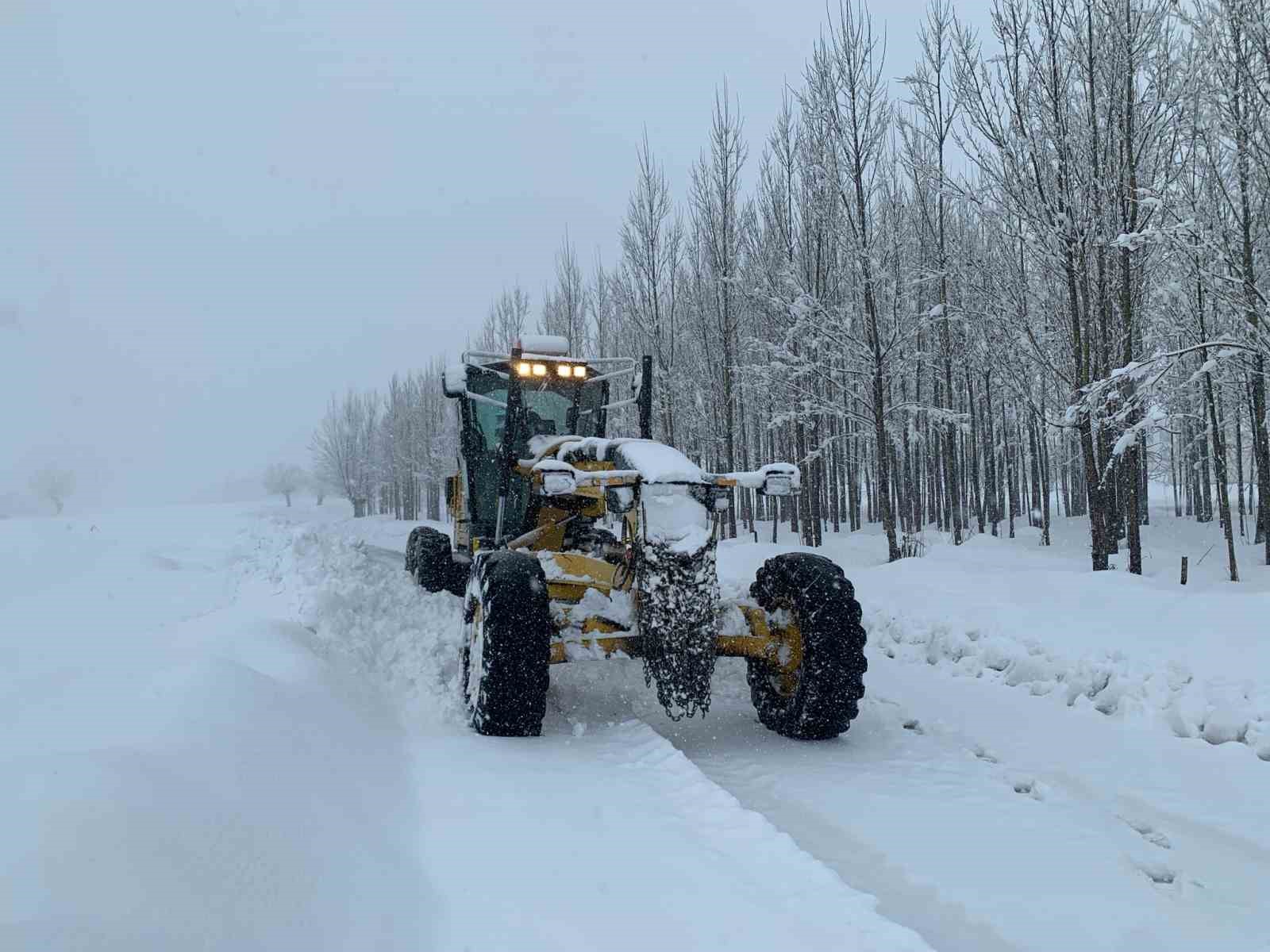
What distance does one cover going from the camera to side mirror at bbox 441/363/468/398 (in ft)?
23.6

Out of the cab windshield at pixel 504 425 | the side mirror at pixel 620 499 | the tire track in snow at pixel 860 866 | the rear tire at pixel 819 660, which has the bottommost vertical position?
the tire track in snow at pixel 860 866

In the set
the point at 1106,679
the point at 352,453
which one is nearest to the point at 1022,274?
the point at 1106,679

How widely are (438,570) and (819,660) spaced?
5.33m

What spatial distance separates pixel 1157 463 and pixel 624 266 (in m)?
23.8

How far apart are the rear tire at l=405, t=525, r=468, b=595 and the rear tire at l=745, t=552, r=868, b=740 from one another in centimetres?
470

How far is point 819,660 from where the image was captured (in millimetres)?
4871

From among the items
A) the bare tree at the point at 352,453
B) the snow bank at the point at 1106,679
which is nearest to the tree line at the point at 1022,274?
the snow bank at the point at 1106,679

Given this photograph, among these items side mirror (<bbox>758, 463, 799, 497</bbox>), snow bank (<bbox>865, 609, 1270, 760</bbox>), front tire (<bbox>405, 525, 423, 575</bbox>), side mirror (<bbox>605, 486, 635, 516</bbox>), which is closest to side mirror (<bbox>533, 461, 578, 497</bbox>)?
side mirror (<bbox>605, 486, 635, 516</bbox>)

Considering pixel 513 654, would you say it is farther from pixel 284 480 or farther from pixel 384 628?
pixel 284 480

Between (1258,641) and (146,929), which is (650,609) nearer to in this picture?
(146,929)

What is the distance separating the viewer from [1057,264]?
1189cm

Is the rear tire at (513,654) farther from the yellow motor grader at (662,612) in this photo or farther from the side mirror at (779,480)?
the side mirror at (779,480)

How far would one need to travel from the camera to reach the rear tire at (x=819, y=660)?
15.9ft

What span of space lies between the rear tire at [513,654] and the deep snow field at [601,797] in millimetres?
185
